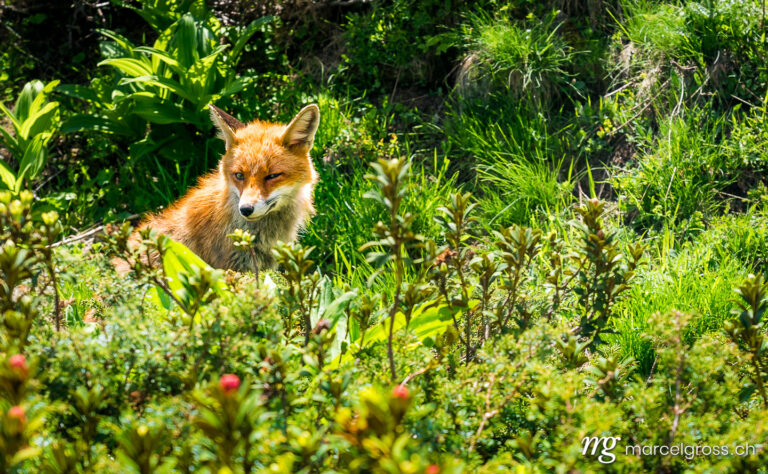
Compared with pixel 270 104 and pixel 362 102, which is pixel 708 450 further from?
pixel 270 104

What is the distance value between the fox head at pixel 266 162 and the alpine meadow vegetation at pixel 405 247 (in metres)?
0.30

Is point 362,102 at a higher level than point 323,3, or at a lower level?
lower

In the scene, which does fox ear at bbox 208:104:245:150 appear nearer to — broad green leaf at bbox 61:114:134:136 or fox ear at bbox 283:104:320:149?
fox ear at bbox 283:104:320:149

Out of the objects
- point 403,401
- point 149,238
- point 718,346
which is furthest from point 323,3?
point 403,401

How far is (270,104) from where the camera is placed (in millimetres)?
5883

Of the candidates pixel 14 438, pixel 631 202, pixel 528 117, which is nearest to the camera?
pixel 14 438

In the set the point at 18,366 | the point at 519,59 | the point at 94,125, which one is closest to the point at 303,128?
the point at 519,59

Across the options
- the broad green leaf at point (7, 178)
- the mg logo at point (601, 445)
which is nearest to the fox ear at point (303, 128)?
the broad green leaf at point (7, 178)

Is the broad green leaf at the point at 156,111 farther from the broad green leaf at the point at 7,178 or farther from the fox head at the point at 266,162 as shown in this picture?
the broad green leaf at the point at 7,178

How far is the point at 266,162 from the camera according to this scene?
4312 millimetres

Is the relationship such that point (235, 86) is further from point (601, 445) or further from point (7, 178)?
point (601, 445)

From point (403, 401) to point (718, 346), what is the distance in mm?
1336

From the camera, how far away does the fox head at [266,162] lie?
167 inches

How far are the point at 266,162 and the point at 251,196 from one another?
10.6 inches
